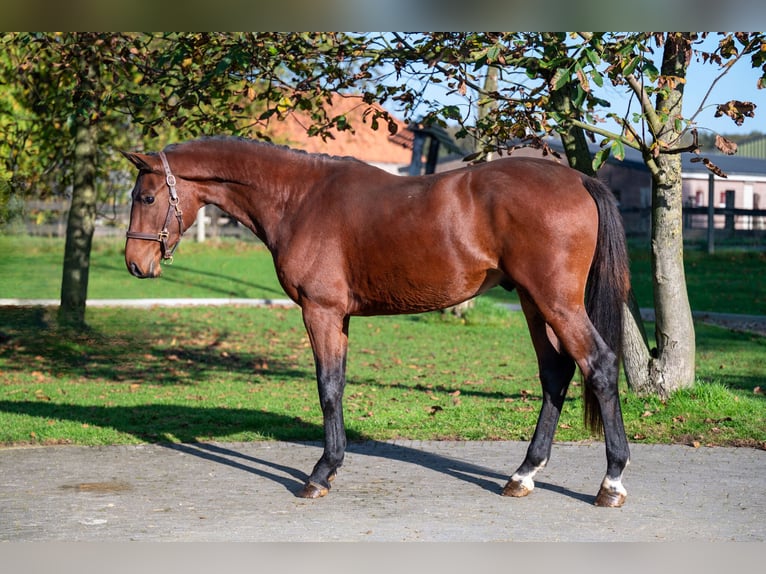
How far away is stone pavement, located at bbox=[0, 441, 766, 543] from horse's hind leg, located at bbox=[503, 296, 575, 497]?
0.21m

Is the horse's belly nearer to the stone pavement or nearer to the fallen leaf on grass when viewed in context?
the stone pavement

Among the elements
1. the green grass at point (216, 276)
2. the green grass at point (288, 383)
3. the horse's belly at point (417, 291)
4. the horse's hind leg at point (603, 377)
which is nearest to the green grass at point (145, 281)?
the green grass at point (216, 276)

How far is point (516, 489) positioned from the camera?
6090 millimetres

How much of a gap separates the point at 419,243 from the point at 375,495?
173 centimetres

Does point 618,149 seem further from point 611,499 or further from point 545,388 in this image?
point 611,499

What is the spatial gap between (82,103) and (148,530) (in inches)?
219

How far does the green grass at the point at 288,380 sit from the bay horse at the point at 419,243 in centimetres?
197

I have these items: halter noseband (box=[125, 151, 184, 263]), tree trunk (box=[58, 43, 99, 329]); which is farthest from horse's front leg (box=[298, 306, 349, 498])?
tree trunk (box=[58, 43, 99, 329])

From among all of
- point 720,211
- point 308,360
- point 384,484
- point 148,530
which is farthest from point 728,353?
point 720,211

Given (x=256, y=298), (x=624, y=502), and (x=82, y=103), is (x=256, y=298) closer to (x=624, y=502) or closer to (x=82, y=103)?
(x=82, y=103)

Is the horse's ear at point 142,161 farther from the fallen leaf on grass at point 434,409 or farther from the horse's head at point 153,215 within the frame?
the fallen leaf on grass at point 434,409

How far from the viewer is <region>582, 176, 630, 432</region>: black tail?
19.4ft

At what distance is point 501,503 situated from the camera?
593cm

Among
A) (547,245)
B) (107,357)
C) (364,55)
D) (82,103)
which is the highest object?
(364,55)
